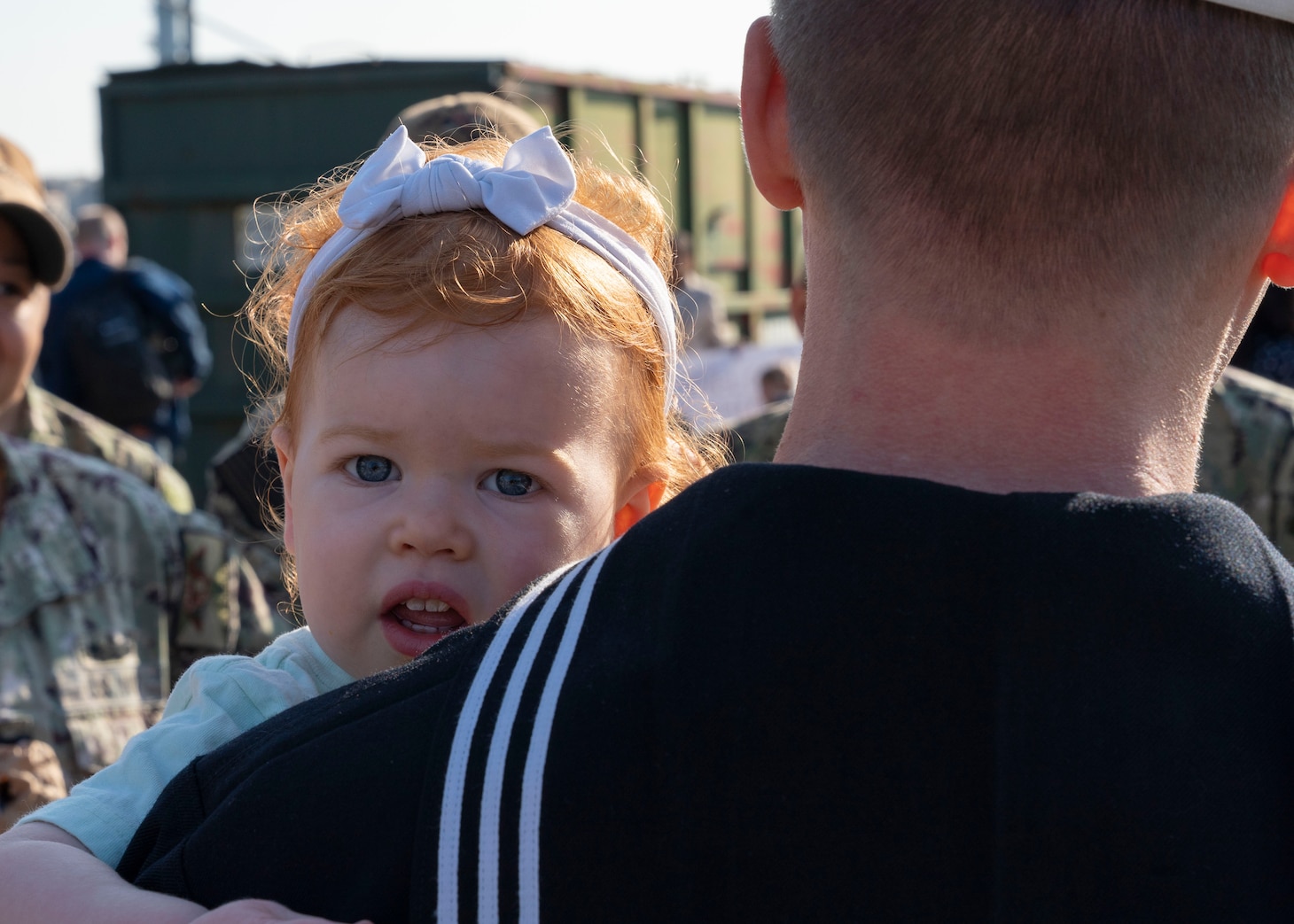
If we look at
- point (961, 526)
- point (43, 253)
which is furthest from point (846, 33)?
point (43, 253)

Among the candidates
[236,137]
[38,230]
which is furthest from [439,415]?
[236,137]

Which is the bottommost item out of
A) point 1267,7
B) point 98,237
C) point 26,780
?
point 98,237

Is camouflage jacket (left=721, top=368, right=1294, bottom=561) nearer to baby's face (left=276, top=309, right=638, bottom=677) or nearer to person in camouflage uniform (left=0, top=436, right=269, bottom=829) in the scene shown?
person in camouflage uniform (left=0, top=436, right=269, bottom=829)

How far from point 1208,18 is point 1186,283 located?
22 centimetres

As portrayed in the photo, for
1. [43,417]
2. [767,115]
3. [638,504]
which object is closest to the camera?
[767,115]

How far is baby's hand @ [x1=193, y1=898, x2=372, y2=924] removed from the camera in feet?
3.41

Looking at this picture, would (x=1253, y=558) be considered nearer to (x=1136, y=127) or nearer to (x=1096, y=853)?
(x=1096, y=853)

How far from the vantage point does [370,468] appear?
5.85ft

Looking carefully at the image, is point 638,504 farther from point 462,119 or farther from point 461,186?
point 462,119

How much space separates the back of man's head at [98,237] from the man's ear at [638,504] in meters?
7.10

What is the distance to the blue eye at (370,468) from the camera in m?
1.78

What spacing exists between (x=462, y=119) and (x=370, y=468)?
1812 millimetres

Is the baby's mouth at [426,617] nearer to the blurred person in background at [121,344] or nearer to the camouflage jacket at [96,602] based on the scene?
the camouflage jacket at [96,602]

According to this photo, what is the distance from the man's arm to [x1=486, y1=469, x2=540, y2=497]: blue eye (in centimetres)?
64
